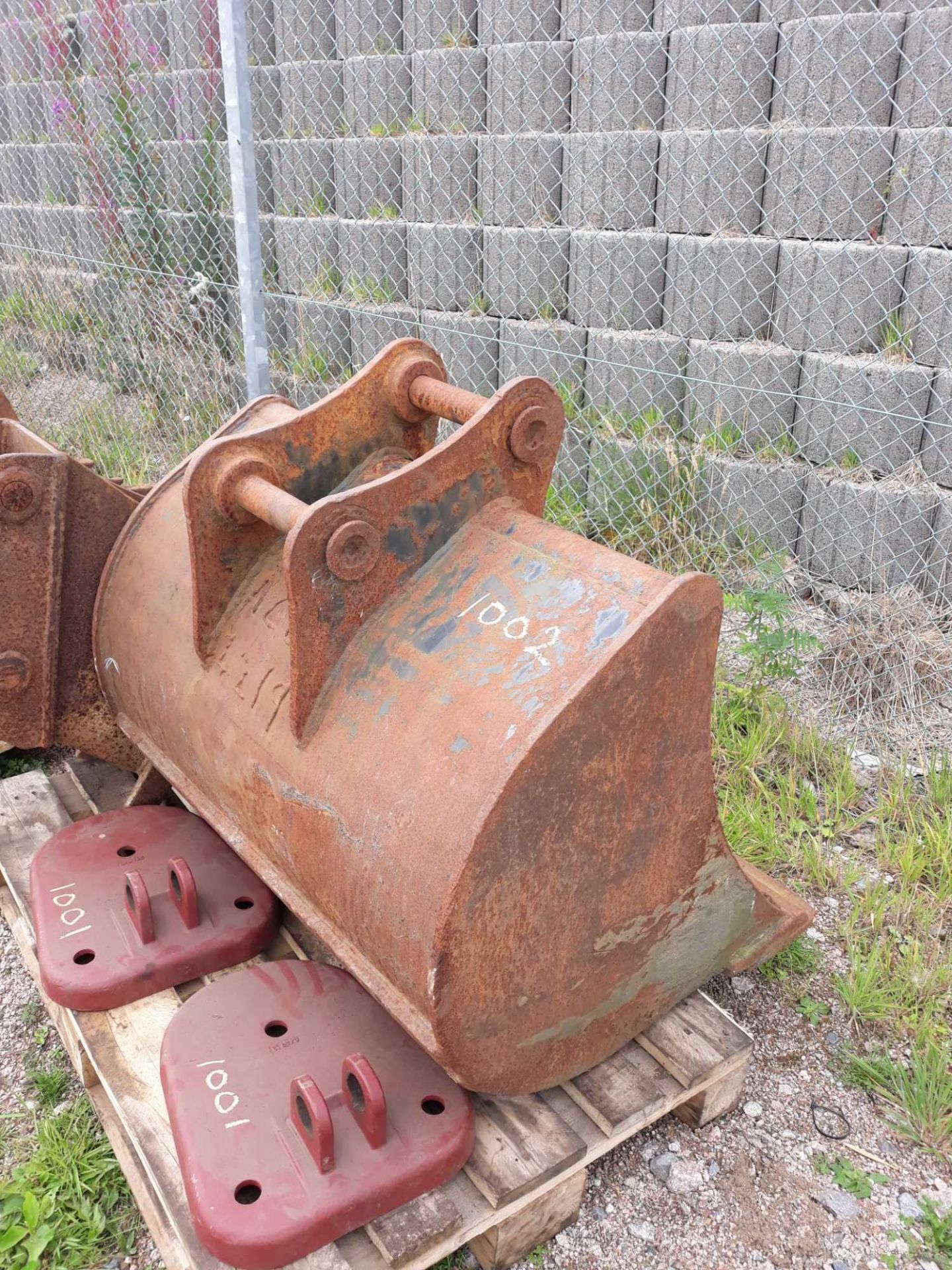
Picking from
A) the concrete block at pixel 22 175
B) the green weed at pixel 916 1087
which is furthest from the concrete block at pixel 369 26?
the green weed at pixel 916 1087

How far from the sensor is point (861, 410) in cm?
370

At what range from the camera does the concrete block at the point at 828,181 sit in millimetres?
3551

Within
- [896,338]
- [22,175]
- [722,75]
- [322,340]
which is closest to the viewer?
[896,338]

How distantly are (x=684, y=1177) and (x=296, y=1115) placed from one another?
2.73 feet

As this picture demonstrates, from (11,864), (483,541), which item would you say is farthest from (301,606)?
(11,864)

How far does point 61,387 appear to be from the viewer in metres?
7.06

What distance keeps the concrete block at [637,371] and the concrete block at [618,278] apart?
0.22ft

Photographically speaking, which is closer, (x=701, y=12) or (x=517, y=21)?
(x=701, y=12)

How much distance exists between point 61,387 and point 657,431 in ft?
14.9

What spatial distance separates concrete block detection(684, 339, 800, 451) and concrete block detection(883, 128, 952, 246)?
56 cm

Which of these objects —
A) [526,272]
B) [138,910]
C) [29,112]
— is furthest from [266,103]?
[138,910]

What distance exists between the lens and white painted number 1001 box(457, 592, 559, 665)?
5.57ft

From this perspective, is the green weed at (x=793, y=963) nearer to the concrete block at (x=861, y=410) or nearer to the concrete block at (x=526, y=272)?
the concrete block at (x=861, y=410)

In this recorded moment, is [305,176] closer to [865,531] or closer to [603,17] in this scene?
[603,17]
